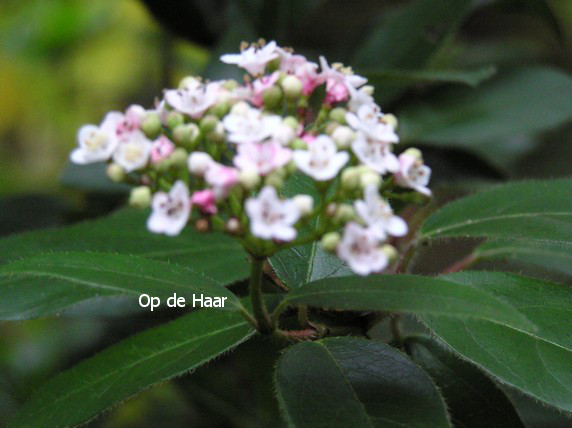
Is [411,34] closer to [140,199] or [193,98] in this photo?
[193,98]

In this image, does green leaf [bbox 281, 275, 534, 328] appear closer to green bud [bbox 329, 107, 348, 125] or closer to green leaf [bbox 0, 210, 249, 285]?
green bud [bbox 329, 107, 348, 125]

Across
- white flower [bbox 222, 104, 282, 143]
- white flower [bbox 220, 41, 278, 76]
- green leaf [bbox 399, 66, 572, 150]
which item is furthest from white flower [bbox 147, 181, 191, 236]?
green leaf [bbox 399, 66, 572, 150]

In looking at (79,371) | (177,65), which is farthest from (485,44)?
(79,371)

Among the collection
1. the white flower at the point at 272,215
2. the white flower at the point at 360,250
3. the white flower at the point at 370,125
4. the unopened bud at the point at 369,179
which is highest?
the white flower at the point at 370,125

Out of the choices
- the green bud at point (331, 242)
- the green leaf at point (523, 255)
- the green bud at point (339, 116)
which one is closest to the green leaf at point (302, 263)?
the green bud at point (339, 116)

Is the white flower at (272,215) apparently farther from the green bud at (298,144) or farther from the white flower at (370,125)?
the white flower at (370,125)

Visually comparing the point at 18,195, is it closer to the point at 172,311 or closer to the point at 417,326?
the point at 172,311
